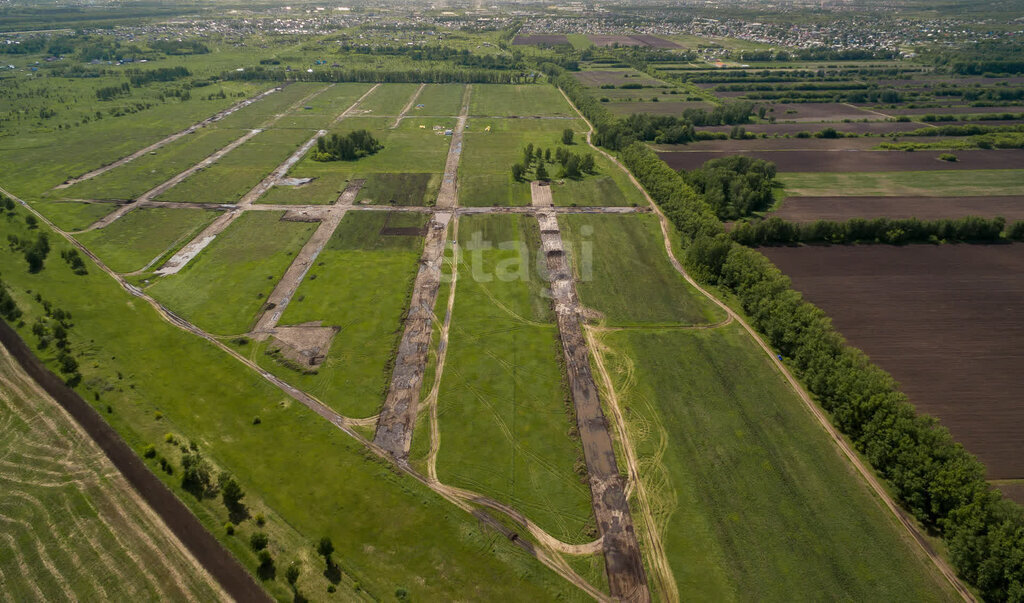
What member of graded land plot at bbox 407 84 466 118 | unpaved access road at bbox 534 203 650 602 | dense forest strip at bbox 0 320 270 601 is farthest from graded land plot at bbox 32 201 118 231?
graded land plot at bbox 407 84 466 118

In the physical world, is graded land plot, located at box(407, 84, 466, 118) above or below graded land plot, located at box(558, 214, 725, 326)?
above

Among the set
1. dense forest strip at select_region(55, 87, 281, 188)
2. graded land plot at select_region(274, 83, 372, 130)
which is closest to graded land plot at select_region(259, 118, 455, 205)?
graded land plot at select_region(274, 83, 372, 130)

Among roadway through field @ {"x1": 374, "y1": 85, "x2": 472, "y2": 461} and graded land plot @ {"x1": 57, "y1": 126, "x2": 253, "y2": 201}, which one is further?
graded land plot @ {"x1": 57, "y1": 126, "x2": 253, "y2": 201}

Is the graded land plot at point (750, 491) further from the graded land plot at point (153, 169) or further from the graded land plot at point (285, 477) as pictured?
the graded land plot at point (153, 169)

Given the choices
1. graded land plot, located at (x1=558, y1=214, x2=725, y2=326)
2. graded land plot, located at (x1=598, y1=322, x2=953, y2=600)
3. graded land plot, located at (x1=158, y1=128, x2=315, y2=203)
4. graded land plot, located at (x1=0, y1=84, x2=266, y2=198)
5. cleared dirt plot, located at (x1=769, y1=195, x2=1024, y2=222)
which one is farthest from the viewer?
graded land plot, located at (x1=0, y1=84, x2=266, y2=198)

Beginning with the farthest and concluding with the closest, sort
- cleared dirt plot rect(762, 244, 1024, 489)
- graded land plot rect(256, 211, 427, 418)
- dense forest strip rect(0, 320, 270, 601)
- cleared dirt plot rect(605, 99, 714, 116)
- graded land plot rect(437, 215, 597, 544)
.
→ cleared dirt plot rect(605, 99, 714, 116) < graded land plot rect(256, 211, 427, 418) < cleared dirt plot rect(762, 244, 1024, 489) < graded land plot rect(437, 215, 597, 544) < dense forest strip rect(0, 320, 270, 601)

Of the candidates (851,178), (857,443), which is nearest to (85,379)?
(857,443)

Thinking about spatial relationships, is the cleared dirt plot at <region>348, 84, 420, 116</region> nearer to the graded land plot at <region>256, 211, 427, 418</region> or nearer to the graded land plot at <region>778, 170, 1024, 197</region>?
the graded land plot at <region>256, 211, 427, 418</region>

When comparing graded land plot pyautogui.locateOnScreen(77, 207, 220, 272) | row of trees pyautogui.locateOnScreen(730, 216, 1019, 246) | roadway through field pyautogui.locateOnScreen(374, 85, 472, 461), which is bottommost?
roadway through field pyautogui.locateOnScreen(374, 85, 472, 461)

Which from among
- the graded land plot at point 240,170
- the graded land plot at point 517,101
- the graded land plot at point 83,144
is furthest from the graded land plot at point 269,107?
the graded land plot at point 517,101
